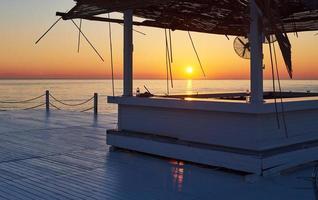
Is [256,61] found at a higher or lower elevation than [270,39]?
lower

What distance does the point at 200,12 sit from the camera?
27.1 feet

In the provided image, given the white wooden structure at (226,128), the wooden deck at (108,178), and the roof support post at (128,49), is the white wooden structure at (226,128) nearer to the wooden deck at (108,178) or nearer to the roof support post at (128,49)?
the roof support post at (128,49)

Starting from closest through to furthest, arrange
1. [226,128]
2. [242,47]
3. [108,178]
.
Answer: [108,178] → [226,128] → [242,47]

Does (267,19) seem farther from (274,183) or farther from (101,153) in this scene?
(101,153)

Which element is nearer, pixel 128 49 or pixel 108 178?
pixel 108 178

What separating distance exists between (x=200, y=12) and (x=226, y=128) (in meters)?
2.44

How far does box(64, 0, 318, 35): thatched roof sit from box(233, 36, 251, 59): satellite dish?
0.27 metres

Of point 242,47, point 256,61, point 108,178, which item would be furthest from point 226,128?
point 242,47

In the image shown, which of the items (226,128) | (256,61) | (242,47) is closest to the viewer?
(256,61)

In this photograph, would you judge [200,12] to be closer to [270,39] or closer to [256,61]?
[256,61]

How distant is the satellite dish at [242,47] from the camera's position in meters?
9.89

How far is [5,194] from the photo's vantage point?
5.36m

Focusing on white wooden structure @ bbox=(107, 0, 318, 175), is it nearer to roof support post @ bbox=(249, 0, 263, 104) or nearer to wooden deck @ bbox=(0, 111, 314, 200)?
roof support post @ bbox=(249, 0, 263, 104)

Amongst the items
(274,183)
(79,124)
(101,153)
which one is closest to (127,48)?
(101,153)
